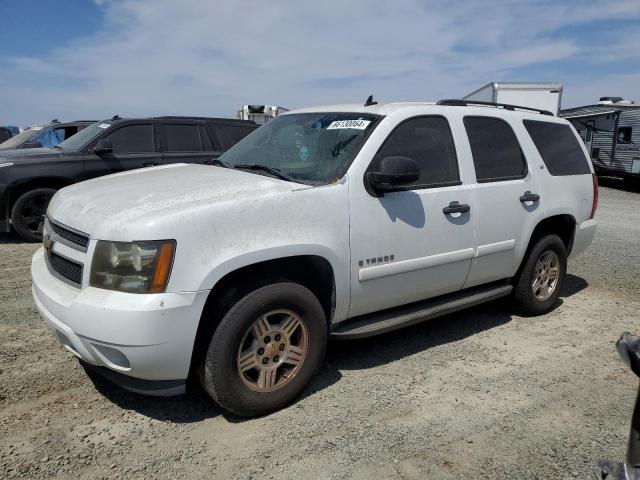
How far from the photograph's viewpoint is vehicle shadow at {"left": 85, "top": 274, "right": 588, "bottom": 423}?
3.15 meters

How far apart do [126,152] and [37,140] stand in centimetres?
288

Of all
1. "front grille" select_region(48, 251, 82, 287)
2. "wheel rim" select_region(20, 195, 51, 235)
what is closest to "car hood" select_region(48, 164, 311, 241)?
"front grille" select_region(48, 251, 82, 287)

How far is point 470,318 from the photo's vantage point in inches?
190

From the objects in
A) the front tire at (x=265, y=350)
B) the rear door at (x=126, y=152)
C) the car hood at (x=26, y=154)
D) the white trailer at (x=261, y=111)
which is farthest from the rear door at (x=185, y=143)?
the white trailer at (x=261, y=111)

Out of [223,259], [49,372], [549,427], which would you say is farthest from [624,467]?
[49,372]

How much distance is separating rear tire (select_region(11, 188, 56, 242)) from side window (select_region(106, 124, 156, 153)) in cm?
119

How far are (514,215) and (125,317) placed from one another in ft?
10.1

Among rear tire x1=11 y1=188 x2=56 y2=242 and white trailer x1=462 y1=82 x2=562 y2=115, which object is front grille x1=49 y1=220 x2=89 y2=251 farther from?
white trailer x1=462 y1=82 x2=562 y2=115

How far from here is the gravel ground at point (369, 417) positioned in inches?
105

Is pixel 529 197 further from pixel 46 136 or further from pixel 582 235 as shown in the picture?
pixel 46 136

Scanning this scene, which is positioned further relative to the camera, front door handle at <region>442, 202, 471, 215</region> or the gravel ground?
front door handle at <region>442, 202, 471, 215</region>

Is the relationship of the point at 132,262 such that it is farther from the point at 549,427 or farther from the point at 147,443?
the point at 549,427

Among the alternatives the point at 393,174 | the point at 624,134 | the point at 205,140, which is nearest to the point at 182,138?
the point at 205,140

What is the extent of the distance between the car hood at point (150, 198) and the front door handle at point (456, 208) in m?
1.16
